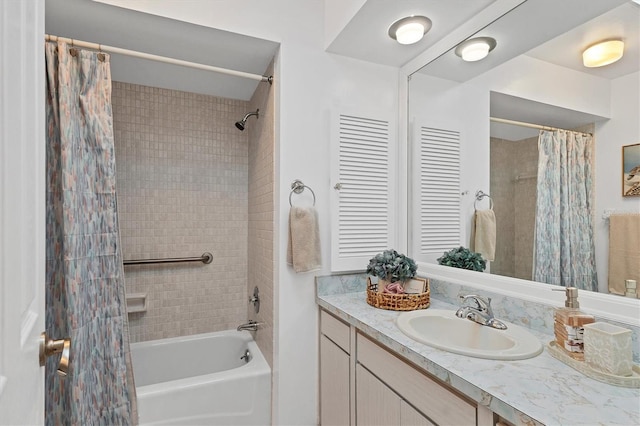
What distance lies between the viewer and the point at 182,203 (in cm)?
242

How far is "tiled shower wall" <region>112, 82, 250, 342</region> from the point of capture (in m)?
2.28

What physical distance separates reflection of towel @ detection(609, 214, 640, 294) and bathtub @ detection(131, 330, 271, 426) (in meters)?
1.62

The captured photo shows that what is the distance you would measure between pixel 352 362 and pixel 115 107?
2213 mm

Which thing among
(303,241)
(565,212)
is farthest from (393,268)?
(565,212)

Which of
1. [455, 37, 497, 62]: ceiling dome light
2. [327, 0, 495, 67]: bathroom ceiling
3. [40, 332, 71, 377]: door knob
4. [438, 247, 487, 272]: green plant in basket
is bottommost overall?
[40, 332, 71, 377]: door knob

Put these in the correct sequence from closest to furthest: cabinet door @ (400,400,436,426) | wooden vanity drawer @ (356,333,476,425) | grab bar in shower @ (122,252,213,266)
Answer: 1. wooden vanity drawer @ (356,333,476,425)
2. cabinet door @ (400,400,436,426)
3. grab bar in shower @ (122,252,213,266)

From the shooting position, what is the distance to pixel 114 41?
1.71m

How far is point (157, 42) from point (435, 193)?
1.71 m

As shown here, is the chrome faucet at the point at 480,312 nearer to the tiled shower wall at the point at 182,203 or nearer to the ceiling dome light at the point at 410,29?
the ceiling dome light at the point at 410,29

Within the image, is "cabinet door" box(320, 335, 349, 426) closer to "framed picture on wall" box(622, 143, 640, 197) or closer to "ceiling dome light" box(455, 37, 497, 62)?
"framed picture on wall" box(622, 143, 640, 197)

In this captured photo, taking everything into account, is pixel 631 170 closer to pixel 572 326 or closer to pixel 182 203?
pixel 572 326

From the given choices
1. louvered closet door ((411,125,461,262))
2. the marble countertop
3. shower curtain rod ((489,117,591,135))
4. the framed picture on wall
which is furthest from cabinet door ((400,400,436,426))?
shower curtain rod ((489,117,591,135))

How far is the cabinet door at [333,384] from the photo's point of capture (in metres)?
1.56

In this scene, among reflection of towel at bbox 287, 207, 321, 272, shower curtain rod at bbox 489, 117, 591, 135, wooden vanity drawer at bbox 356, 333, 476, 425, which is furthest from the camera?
reflection of towel at bbox 287, 207, 321, 272
